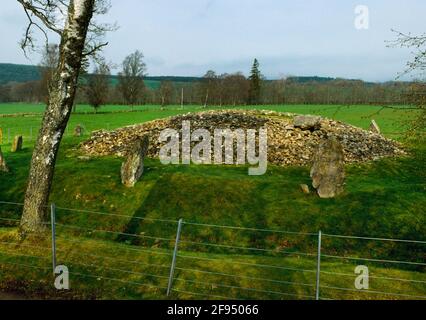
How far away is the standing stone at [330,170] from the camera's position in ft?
67.3

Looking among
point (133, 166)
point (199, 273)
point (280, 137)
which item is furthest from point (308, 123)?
point (199, 273)

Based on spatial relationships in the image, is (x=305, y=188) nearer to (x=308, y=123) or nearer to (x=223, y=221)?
(x=223, y=221)

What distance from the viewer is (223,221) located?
62.9 feet

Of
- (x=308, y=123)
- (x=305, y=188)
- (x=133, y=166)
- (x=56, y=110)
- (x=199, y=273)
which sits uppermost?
(x=56, y=110)

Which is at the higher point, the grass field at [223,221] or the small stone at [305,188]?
the small stone at [305,188]

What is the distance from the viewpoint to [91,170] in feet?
81.3

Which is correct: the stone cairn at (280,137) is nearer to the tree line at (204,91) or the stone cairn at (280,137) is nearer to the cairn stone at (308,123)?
the cairn stone at (308,123)

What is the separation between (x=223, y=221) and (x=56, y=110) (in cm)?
953

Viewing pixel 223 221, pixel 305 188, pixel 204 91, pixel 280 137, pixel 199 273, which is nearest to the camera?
pixel 199 273

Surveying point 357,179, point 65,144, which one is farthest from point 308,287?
point 65,144

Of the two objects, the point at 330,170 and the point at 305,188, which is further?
the point at 305,188

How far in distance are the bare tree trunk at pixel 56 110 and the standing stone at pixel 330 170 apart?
1301 centimetres

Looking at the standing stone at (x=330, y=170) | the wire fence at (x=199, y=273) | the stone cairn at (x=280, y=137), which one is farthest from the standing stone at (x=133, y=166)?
the standing stone at (x=330, y=170)

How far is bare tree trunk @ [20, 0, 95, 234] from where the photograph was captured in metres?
12.3
